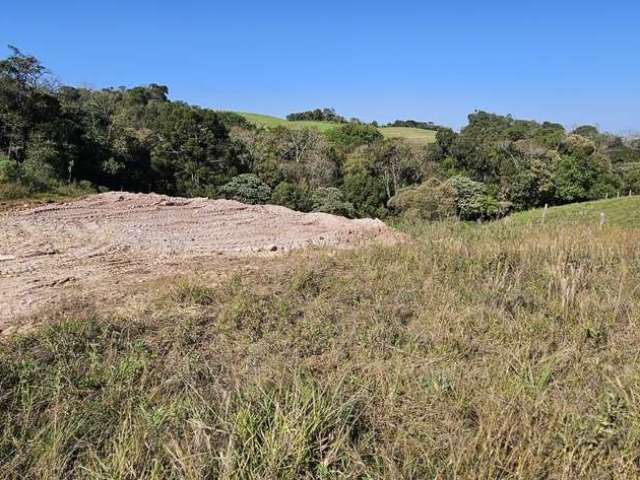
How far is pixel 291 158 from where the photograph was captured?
4578 cm

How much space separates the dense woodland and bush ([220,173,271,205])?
8 cm

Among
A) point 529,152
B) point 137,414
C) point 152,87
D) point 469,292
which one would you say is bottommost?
point 137,414

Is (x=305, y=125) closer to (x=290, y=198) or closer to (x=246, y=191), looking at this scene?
(x=290, y=198)

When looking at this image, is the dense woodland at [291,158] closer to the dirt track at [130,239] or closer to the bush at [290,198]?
the bush at [290,198]

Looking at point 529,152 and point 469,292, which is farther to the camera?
point 529,152

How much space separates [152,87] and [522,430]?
58.9 meters

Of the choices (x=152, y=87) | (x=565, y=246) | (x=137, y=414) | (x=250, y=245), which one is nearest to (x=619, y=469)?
(x=137, y=414)

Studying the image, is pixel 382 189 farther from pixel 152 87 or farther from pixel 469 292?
pixel 469 292

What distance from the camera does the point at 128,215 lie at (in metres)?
7.34

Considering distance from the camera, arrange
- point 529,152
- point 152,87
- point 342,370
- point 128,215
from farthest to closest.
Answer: point 152,87 < point 529,152 < point 128,215 < point 342,370

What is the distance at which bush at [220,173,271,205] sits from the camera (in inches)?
1089

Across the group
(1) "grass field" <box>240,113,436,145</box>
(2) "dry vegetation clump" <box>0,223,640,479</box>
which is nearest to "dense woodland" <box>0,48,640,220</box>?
(1) "grass field" <box>240,113,436,145</box>

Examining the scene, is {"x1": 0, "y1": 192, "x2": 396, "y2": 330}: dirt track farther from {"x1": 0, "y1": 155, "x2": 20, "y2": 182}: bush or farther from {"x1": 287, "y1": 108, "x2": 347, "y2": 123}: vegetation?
{"x1": 287, "y1": 108, "x2": 347, "y2": 123}: vegetation

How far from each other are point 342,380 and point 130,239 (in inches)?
173
